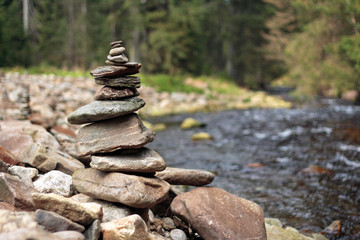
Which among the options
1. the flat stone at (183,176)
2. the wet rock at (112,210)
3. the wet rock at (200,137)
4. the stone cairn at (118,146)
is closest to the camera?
the wet rock at (112,210)

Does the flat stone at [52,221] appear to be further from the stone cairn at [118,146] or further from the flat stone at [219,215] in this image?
the flat stone at [219,215]

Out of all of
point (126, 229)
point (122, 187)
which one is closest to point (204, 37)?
point (122, 187)

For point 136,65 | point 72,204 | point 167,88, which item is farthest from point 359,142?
point 167,88

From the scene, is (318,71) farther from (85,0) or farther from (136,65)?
(85,0)

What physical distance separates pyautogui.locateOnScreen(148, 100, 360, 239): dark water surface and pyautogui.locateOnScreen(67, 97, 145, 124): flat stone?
315 cm

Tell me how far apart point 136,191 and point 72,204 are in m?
0.81

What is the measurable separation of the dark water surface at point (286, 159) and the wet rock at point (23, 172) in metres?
3.76


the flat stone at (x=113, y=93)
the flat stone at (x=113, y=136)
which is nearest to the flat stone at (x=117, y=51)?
the flat stone at (x=113, y=93)

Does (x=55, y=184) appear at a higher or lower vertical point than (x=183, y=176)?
higher

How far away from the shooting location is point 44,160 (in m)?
4.35

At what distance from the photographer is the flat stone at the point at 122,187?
3.56m

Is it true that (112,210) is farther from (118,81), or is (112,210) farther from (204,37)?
(204,37)

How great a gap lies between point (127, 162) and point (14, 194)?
1.19 m

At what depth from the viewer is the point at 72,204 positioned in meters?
2.93
